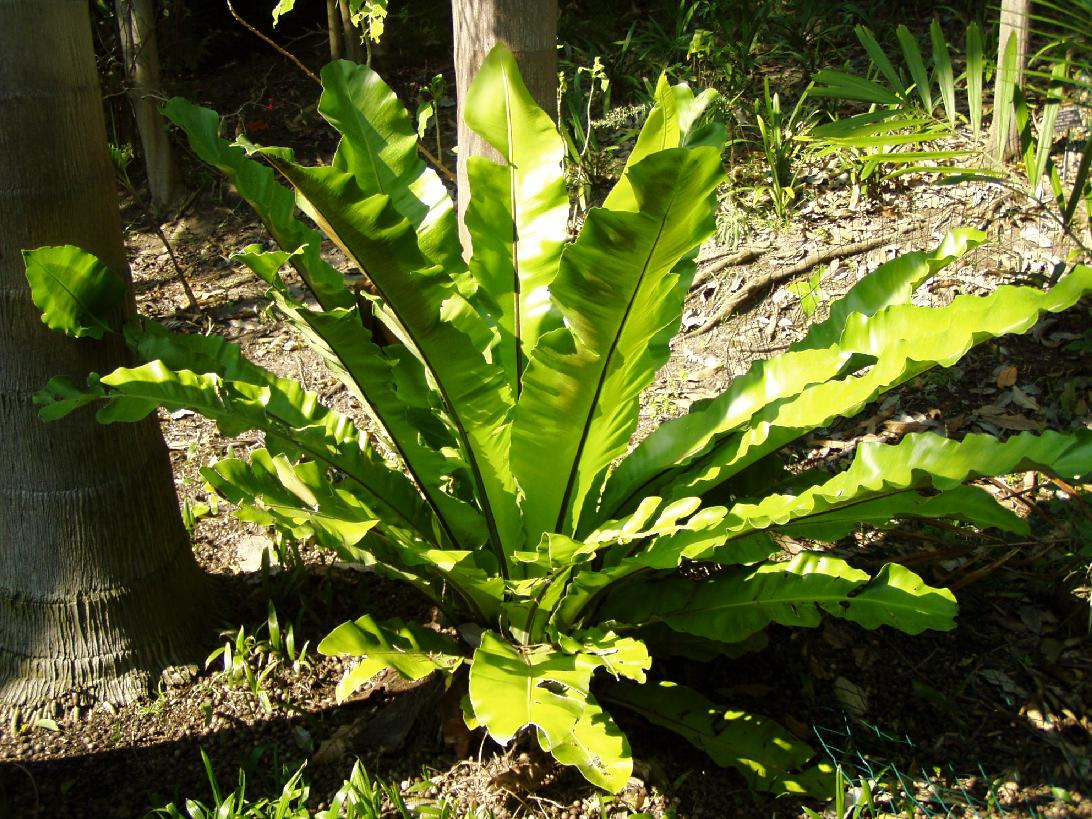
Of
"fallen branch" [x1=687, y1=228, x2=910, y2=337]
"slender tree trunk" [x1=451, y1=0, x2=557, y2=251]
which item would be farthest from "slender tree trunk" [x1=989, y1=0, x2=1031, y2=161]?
"slender tree trunk" [x1=451, y1=0, x2=557, y2=251]

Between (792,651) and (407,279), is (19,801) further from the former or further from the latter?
(792,651)

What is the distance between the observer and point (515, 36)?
264 centimetres

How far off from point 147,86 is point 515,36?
2.94 meters

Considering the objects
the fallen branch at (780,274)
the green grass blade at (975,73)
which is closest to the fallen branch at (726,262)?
the fallen branch at (780,274)

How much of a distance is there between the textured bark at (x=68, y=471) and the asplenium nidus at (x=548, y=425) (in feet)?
0.53

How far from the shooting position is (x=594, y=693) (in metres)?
2.47

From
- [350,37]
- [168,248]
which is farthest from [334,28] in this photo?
[168,248]

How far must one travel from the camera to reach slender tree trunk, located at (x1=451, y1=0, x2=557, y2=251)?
2.62m

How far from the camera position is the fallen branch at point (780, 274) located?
420cm

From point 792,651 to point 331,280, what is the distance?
1.56m

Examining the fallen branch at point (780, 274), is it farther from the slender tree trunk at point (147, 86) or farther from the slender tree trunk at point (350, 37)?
the slender tree trunk at point (147, 86)

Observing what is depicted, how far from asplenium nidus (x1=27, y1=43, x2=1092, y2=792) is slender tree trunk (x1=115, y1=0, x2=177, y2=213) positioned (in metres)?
2.77

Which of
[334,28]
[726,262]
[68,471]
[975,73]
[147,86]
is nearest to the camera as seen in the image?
[68,471]

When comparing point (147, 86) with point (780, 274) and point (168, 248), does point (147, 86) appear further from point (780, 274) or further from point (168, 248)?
point (780, 274)
